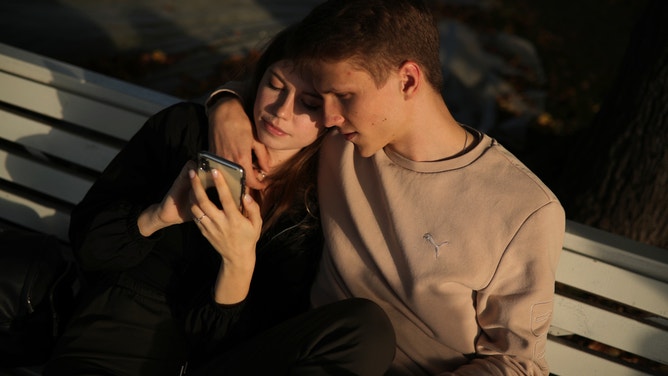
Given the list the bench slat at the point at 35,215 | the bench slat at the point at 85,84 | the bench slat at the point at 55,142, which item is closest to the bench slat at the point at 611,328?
the bench slat at the point at 85,84

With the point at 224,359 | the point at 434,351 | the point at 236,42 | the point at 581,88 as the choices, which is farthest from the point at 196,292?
the point at 581,88

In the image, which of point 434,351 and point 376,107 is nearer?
point 376,107

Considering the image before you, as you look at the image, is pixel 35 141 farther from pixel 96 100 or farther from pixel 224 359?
pixel 224 359

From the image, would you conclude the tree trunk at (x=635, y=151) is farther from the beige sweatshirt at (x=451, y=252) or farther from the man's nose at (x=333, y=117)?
the man's nose at (x=333, y=117)

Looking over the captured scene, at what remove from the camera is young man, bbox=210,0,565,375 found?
2527 millimetres

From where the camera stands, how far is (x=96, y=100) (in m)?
3.53

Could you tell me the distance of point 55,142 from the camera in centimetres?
360

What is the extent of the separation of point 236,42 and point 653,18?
4.72m

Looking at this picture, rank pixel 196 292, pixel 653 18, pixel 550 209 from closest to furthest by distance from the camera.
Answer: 1. pixel 550 209
2. pixel 196 292
3. pixel 653 18

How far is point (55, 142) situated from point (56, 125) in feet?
0.48

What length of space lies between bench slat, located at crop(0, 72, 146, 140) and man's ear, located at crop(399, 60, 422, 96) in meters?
1.47

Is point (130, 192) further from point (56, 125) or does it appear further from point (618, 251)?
point (618, 251)

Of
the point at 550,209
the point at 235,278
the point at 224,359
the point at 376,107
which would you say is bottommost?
the point at 224,359

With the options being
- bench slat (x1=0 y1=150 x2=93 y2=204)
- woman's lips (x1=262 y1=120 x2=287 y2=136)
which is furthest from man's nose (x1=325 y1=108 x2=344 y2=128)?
bench slat (x1=0 y1=150 x2=93 y2=204)
